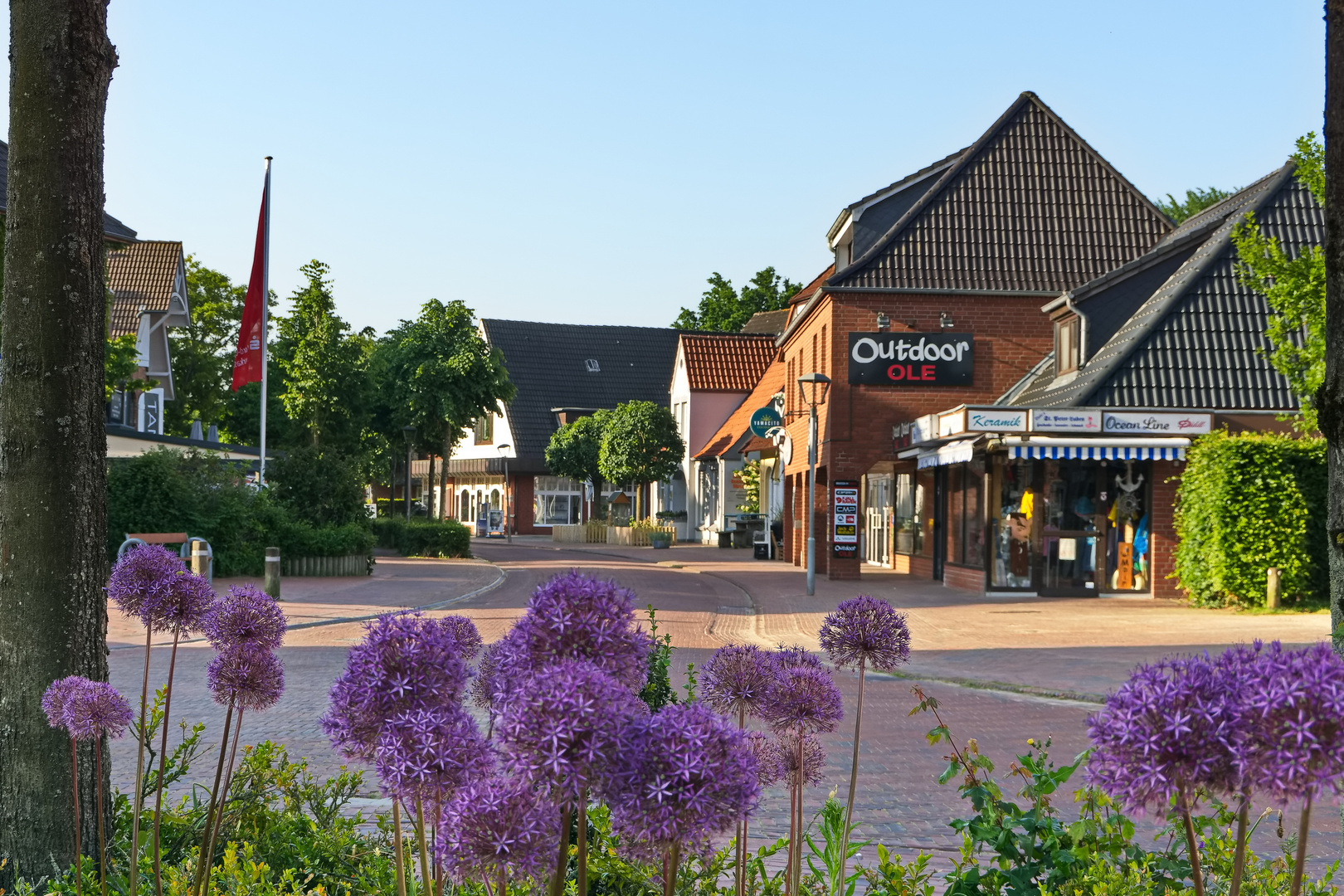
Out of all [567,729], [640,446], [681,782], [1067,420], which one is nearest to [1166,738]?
[681,782]

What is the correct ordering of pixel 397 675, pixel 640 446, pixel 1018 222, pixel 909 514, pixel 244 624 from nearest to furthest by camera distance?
1. pixel 397 675
2. pixel 244 624
3. pixel 1018 222
4. pixel 909 514
5. pixel 640 446

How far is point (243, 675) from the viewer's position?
2.73 meters

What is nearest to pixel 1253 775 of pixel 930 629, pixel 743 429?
pixel 930 629

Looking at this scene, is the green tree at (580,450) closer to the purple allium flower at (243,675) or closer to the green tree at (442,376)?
the green tree at (442,376)

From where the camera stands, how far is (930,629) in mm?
17234

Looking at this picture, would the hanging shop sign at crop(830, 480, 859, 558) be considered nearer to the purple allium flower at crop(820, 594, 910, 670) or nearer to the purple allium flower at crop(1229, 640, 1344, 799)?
the purple allium flower at crop(820, 594, 910, 670)

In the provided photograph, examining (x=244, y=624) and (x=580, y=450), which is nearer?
(x=244, y=624)

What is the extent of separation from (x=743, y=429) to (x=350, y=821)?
42.5 metres

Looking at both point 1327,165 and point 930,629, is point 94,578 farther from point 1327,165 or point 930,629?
point 930,629

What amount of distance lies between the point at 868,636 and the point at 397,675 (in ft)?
4.02

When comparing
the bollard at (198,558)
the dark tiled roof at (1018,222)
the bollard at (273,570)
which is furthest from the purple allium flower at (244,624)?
the dark tiled roof at (1018,222)

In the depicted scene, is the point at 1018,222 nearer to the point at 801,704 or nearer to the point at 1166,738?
the point at 801,704

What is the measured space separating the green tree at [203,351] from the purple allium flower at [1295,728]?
56.0 m

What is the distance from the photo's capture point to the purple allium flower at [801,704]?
2.52 m
